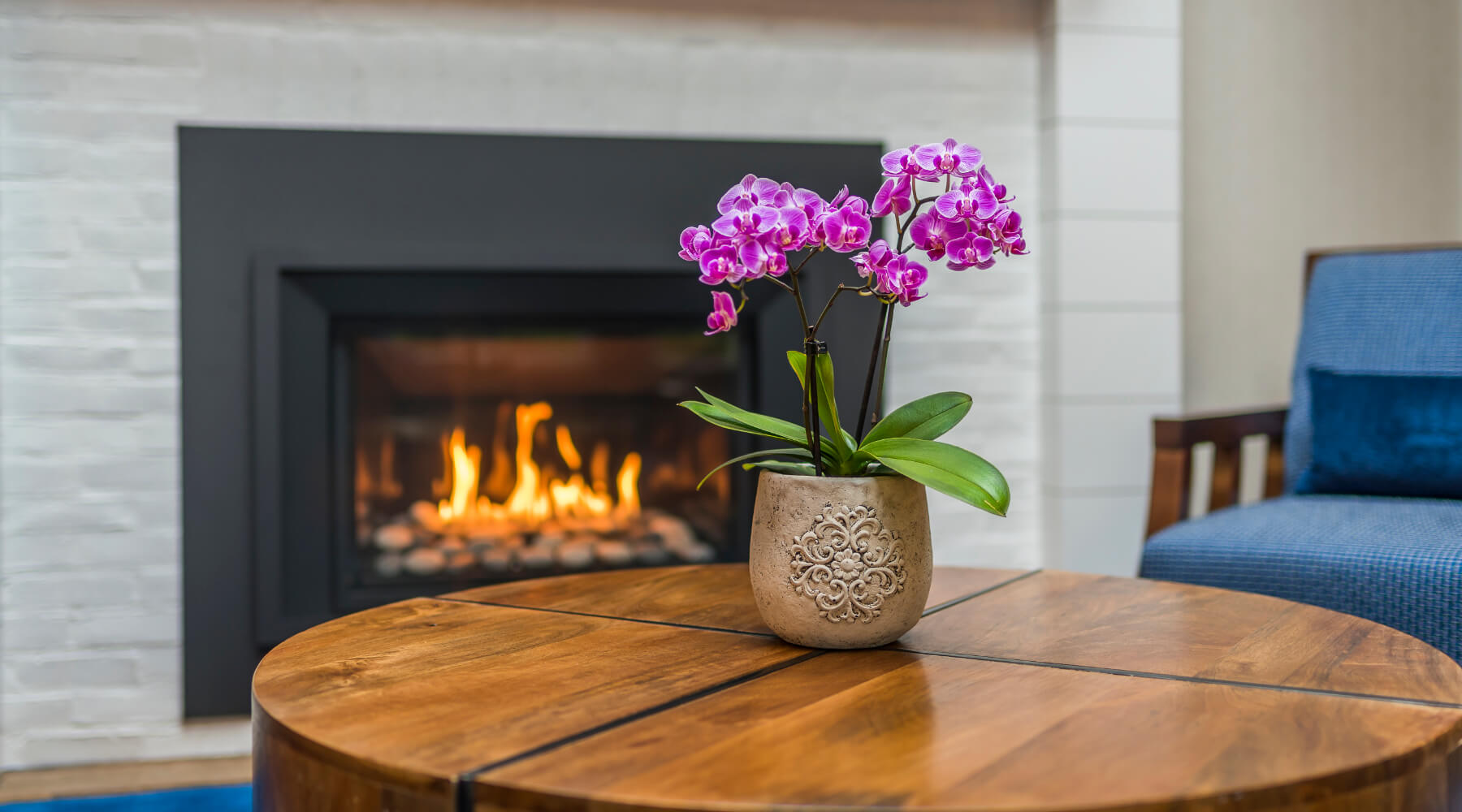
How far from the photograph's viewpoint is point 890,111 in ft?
7.48

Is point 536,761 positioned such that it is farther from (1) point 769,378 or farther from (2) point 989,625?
(1) point 769,378

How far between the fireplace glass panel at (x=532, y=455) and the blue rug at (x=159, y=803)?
1.58 ft

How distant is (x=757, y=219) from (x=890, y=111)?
1567 millimetres

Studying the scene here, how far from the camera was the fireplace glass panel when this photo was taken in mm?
2197

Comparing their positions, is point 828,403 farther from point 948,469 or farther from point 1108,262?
point 1108,262

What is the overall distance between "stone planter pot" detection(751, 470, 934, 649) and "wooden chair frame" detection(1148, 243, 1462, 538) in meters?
1.06

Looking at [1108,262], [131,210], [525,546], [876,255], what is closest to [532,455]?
[525,546]

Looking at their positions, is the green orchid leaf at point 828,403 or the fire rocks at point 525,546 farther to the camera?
the fire rocks at point 525,546

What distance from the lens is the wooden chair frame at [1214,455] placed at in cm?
182

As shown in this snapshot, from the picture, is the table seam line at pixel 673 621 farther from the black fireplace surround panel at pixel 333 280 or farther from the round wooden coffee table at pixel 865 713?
the black fireplace surround panel at pixel 333 280

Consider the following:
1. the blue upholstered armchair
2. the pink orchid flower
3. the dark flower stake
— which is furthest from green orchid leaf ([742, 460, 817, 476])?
the blue upholstered armchair

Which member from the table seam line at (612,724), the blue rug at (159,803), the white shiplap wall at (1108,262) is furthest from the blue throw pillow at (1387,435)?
the blue rug at (159,803)

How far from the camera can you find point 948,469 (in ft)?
2.77

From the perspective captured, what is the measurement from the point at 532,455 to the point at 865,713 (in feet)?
5.32
